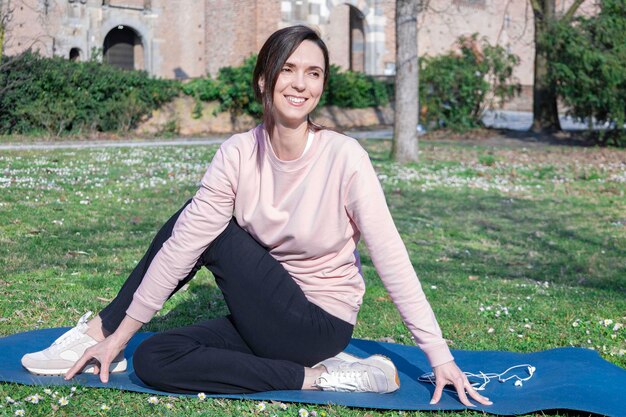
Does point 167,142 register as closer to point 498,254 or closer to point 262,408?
point 498,254

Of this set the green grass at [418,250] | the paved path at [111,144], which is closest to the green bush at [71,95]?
the paved path at [111,144]

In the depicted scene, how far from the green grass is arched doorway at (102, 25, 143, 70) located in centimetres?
1807

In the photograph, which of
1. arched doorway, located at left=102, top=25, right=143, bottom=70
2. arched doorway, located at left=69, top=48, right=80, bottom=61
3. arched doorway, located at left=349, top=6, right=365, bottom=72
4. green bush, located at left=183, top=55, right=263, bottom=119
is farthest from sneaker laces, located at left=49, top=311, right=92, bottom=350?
arched doorway, located at left=349, top=6, right=365, bottom=72

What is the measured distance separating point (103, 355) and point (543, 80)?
59.3ft

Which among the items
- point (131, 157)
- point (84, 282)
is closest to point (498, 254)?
point (84, 282)

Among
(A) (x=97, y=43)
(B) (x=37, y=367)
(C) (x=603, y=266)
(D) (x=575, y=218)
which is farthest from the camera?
(A) (x=97, y=43)

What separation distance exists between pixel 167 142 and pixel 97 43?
12616 mm

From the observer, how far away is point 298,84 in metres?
3.43

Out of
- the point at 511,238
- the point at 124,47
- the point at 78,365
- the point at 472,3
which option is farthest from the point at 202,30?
the point at 78,365

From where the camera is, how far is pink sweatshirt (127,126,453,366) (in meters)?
3.42

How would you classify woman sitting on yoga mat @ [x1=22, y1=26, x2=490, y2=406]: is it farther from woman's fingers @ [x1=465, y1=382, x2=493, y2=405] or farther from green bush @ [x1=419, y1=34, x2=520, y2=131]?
green bush @ [x1=419, y1=34, x2=520, y2=131]

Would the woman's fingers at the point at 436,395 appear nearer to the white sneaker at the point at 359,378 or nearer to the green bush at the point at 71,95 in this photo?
the white sneaker at the point at 359,378

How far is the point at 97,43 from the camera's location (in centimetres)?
3036

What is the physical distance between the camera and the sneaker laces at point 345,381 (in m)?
3.69
